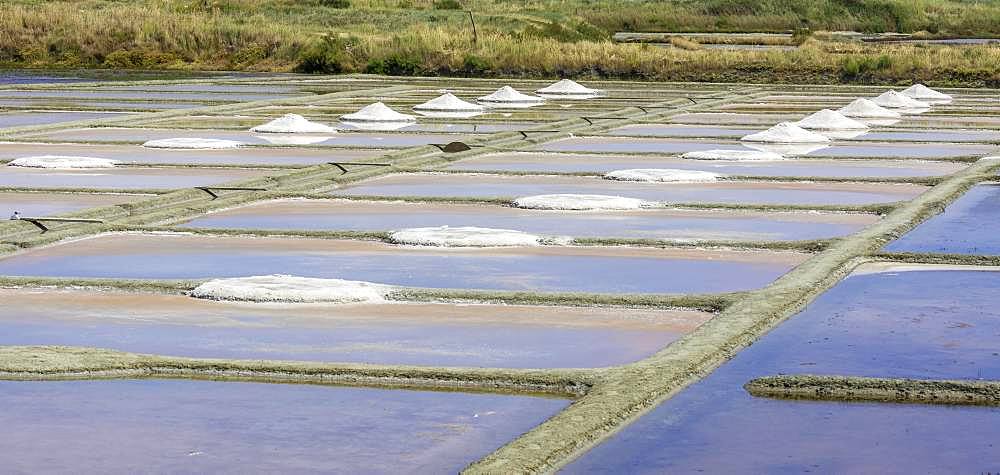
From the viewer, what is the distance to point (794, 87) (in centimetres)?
2784

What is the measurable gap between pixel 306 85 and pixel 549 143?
12.5 metres

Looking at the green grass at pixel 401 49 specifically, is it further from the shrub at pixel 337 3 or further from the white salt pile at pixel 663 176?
the white salt pile at pixel 663 176

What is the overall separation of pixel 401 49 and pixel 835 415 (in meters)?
29.2

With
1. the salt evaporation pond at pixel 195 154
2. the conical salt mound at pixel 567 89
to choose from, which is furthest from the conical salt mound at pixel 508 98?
the salt evaporation pond at pixel 195 154

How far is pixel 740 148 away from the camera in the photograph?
1574 centimetres

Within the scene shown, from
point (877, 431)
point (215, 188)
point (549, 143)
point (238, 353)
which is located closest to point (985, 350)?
point (877, 431)

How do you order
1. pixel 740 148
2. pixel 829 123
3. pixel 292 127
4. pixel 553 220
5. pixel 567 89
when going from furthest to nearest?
1. pixel 567 89
2. pixel 829 123
3. pixel 292 127
4. pixel 740 148
5. pixel 553 220

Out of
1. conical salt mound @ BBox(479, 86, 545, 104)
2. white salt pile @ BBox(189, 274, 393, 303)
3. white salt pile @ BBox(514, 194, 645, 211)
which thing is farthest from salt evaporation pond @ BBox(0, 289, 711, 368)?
conical salt mound @ BBox(479, 86, 545, 104)

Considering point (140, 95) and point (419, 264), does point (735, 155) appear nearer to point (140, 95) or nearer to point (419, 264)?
point (419, 264)

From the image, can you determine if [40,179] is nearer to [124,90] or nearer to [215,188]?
[215,188]

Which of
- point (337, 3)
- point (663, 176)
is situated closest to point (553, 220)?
point (663, 176)

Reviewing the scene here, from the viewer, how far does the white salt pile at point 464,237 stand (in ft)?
30.0

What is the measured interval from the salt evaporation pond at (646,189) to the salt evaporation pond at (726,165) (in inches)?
32.3

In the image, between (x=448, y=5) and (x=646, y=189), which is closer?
(x=646, y=189)
